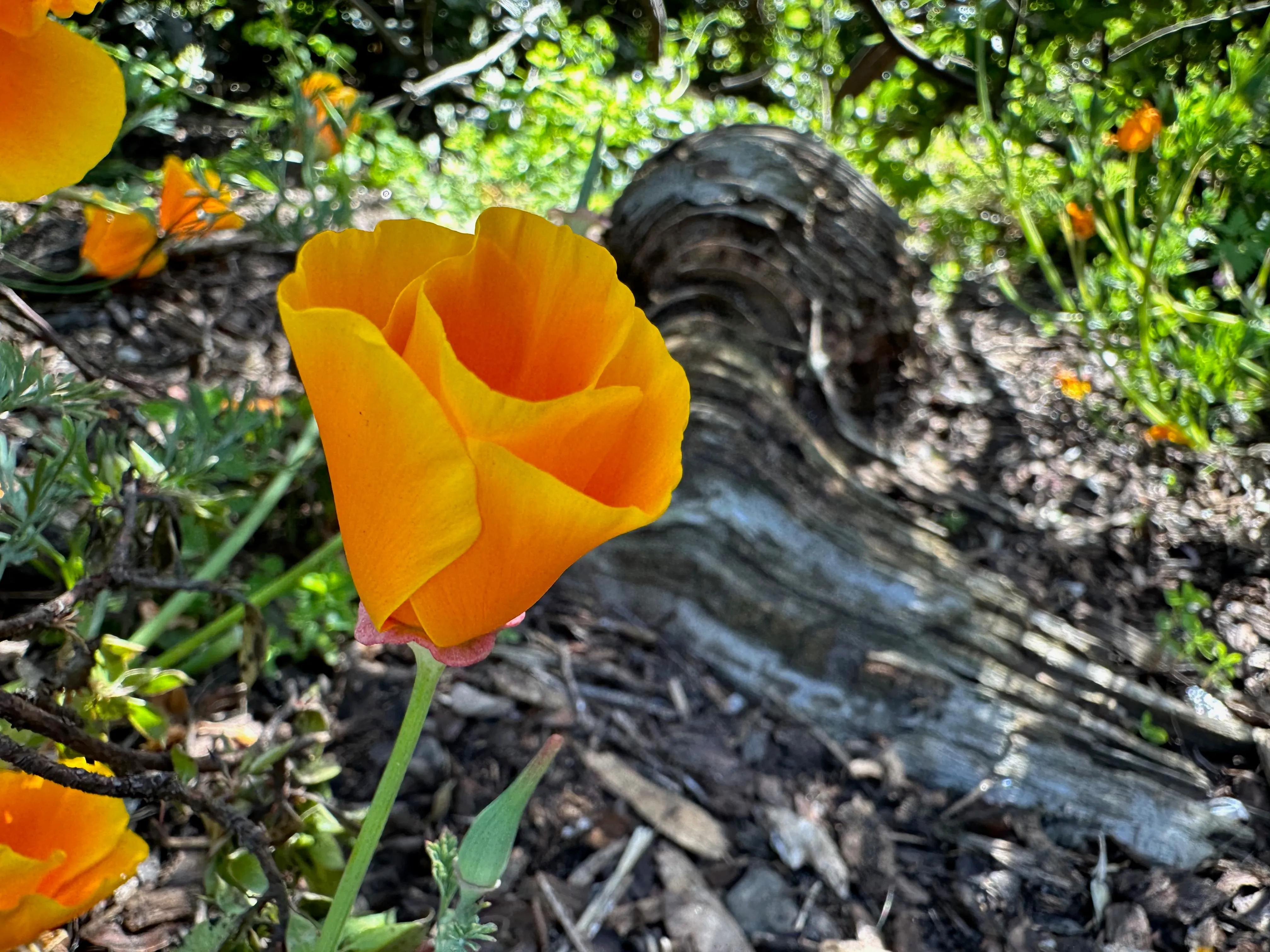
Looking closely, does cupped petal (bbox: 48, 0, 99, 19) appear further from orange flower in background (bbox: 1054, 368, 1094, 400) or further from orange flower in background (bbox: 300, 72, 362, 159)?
orange flower in background (bbox: 1054, 368, 1094, 400)

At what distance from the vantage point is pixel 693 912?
125cm

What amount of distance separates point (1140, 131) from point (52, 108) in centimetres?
233

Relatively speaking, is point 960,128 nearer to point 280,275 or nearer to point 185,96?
point 280,275

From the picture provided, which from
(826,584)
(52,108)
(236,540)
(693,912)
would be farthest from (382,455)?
(826,584)

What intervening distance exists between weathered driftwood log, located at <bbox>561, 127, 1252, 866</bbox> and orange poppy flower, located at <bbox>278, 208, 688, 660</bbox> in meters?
1.15

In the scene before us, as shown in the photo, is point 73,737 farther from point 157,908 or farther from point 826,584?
point 826,584

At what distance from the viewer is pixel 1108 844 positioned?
1485mm

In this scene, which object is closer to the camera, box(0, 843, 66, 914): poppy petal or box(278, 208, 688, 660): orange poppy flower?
box(278, 208, 688, 660): orange poppy flower

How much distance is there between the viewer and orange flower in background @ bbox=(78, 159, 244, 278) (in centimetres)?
116

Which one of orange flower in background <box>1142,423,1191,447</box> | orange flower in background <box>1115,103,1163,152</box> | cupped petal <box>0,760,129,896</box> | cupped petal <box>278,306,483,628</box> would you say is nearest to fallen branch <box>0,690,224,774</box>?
cupped petal <box>0,760,129,896</box>

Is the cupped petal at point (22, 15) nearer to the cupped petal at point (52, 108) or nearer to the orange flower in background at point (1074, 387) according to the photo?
the cupped petal at point (52, 108)

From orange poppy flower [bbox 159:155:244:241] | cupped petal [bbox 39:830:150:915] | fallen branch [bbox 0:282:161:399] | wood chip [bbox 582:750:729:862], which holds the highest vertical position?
orange poppy flower [bbox 159:155:244:241]

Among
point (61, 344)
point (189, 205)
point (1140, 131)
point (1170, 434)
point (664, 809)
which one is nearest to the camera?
point (61, 344)

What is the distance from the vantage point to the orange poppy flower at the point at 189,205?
115cm
